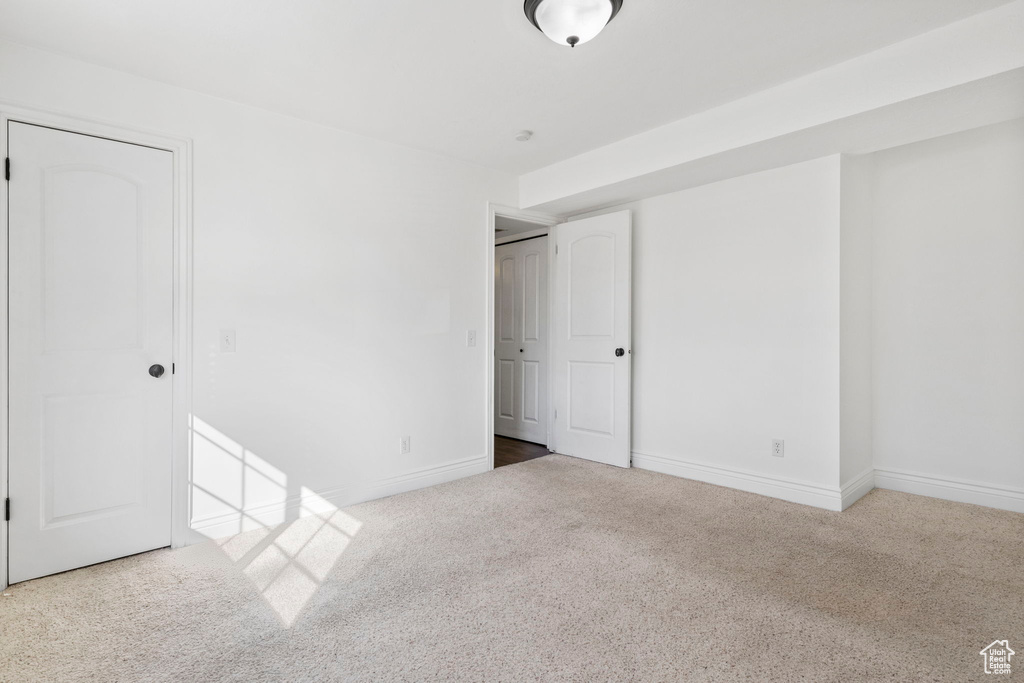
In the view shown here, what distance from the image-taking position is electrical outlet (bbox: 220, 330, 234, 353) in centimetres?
284

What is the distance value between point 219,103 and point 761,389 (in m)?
3.82

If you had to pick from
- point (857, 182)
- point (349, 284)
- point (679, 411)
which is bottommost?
point (679, 411)

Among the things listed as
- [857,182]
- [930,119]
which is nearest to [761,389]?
[857,182]

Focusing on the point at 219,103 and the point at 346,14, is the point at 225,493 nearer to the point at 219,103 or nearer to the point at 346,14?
the point at 219,103

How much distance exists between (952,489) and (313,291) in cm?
433

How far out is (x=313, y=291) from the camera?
317 cm

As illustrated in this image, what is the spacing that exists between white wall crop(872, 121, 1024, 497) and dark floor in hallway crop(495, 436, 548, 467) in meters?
2.67

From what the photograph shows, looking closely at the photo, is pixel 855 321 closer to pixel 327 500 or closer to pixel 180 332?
pixel 327 500

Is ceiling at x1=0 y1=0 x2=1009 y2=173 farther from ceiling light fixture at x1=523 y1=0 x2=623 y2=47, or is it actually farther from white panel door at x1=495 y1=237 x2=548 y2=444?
white panel door at x1=495 y1=237 x2=548 y2=444

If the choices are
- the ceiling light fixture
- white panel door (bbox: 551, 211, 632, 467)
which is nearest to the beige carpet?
white panel door (bbox: 551, 211, 632, 467)

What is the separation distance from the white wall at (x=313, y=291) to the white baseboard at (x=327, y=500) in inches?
0.9

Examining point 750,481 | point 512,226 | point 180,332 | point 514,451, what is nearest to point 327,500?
point 180,332

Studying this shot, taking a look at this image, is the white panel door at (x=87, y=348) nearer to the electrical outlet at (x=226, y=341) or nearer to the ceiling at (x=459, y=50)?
the electrical outlet at (x=226, y=341)

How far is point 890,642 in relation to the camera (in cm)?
182
